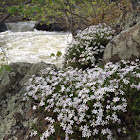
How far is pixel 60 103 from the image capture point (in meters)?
2.66

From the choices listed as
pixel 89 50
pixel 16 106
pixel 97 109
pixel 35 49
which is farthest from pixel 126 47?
pixel 35 49

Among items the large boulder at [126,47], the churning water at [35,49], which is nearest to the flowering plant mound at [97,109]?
the large boulder at [126,47]

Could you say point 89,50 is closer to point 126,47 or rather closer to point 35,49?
point 126,47

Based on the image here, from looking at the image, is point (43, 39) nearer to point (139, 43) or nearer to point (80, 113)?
point (139, 43)

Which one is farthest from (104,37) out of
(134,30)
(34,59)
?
(34,59)

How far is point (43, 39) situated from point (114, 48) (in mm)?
10777

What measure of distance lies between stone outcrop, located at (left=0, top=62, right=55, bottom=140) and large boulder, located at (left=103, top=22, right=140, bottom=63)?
189 cm

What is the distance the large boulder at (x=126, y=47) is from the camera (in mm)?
3836

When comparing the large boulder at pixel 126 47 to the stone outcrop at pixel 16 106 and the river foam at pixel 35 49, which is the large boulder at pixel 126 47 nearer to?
the stone outcrop at pixel 16 106

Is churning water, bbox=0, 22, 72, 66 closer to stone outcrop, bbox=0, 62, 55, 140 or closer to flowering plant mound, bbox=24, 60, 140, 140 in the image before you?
stone outcrop, bbox=0, 62, 55, 140

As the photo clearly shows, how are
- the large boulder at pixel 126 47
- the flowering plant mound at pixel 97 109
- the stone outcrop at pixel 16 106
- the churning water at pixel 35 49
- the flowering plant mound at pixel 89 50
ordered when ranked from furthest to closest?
the churning water at pixel 35 49
the flowering plant mound at pixel 89 50
the large boulder at pixel 126 47
the stone outcrop at pixel 16 106
the flowering plant mound at pixel 97 109

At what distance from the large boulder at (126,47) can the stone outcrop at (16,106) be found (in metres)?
1.89

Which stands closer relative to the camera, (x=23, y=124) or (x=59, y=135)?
(x=59, y=135)

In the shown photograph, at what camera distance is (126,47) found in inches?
159
